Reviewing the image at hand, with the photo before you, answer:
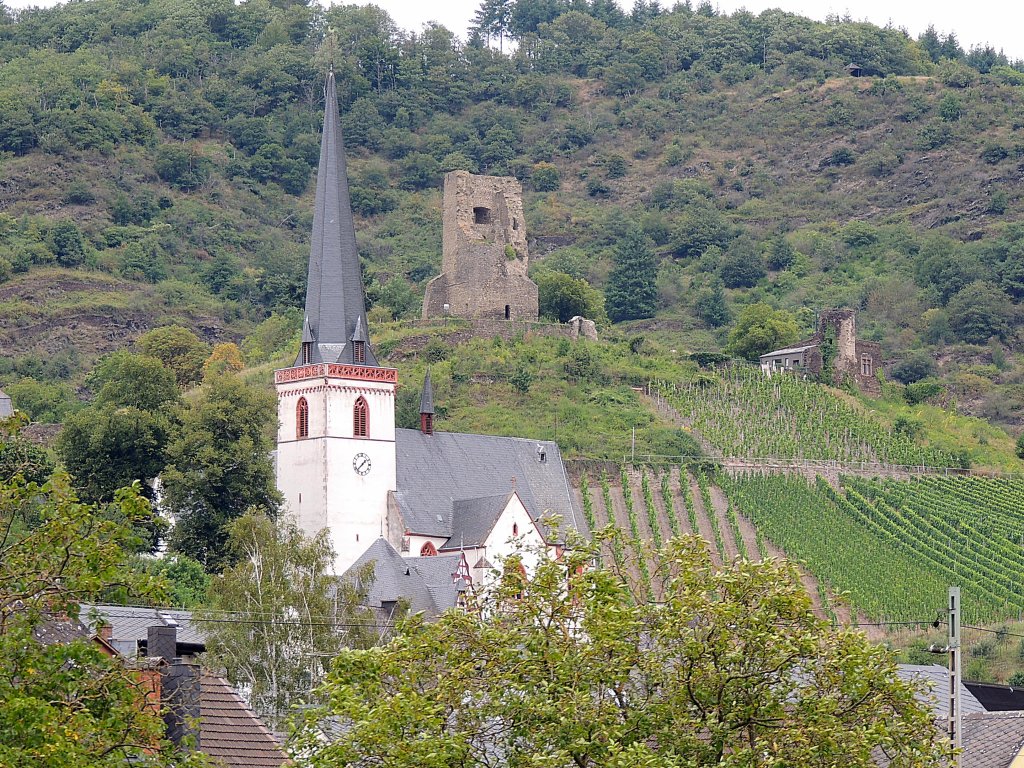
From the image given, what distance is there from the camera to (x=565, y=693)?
89.8 feet

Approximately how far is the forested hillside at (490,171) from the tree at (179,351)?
356cm

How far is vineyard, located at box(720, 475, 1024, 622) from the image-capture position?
74812mm

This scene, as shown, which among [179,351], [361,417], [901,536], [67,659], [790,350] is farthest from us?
[790,350]

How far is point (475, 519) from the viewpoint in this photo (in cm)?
7125

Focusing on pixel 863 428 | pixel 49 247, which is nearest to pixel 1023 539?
pixel 863 428

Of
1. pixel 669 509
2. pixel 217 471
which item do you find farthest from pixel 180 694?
pixel 669 509

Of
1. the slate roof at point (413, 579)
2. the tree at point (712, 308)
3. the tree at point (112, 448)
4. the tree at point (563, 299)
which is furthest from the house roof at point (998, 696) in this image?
the tree at point (712, 308)

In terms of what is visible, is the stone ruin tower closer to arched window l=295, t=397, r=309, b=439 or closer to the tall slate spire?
the tall slate spire

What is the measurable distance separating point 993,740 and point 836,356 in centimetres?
7618

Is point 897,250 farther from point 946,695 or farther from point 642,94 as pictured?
point 946,695

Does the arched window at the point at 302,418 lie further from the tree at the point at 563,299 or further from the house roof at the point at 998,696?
the tree at the point at 563,299

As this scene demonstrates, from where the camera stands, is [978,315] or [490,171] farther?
[490,171]

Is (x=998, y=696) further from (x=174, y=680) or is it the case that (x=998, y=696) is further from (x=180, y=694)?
(x=174, y=680)

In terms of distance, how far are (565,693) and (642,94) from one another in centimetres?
17285
